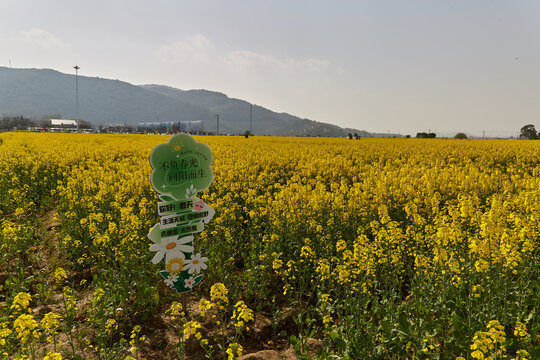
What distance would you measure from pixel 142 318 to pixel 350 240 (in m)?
3.75

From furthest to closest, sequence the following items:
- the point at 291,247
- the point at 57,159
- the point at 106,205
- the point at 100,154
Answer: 1. the point at 100,154
2. the point at 57,159
3. the point at 106,205
4. the point at 291,247

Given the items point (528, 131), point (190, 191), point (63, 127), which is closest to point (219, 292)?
point (190, 191)

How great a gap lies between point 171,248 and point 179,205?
553 millimetres

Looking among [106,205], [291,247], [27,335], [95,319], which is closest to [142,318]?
[95,319]

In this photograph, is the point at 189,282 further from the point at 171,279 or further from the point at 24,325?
the point at 24,325

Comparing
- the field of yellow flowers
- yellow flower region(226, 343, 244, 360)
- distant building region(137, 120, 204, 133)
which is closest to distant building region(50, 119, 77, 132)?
distant building region(137, 120, 204, 133)

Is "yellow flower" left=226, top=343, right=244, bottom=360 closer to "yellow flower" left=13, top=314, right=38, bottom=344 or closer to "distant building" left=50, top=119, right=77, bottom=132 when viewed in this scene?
"yellow flower" left=13, top=314, right=38, bottom=344

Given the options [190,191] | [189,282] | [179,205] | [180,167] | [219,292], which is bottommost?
[189,282]

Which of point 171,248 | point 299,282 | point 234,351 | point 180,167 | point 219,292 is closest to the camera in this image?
point 234,351

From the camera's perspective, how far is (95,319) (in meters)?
4.04

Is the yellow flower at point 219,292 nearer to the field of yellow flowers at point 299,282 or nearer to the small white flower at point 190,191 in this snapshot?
the field of yellow flowers at point 299,282

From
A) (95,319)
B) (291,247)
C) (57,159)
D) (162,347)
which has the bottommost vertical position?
(162,347)

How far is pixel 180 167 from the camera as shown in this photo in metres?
4.23

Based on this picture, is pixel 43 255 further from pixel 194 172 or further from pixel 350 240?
pixel 350 240
